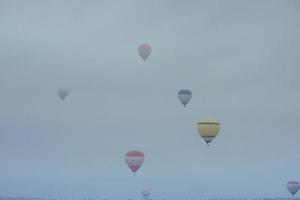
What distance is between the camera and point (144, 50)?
56.3 metres

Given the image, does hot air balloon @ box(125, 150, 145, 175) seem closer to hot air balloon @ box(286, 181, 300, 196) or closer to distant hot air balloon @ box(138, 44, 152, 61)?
distant hot air balloon @ box(138, 44, 152, 61)

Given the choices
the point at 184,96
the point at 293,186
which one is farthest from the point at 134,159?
the point at 293,186

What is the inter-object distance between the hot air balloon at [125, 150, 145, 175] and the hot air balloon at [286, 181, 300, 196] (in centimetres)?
1574

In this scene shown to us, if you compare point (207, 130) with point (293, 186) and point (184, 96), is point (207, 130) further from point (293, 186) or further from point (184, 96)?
point (293, 186)

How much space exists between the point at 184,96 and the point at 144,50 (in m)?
4.79

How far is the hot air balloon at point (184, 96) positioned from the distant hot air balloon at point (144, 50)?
4.15m

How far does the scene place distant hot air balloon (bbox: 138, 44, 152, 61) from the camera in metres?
55.7

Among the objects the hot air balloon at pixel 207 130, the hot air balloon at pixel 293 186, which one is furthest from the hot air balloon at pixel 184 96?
the hot air balloon at pixel 293 186

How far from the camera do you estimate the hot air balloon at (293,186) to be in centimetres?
6506

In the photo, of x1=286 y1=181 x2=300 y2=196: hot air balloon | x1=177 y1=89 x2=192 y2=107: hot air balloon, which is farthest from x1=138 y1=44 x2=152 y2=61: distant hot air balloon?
x1=286 y1=181 x2=300 y2=196: hot air balloon

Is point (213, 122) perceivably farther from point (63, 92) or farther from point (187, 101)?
point (63, 92)

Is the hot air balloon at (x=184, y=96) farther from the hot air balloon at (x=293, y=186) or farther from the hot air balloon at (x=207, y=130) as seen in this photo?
the hot air balloon at (x=293, y=186)

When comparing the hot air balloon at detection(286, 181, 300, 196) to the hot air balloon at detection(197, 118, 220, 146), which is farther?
the hot air balloon at detection(286, 181, 300, 196)

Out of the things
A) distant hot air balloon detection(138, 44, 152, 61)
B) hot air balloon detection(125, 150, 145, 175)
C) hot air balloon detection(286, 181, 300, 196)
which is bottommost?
hot air balloon detection(125, 150, 145, 175)
